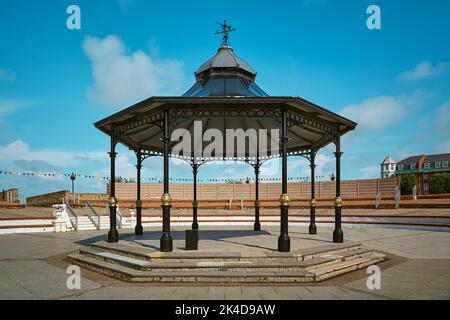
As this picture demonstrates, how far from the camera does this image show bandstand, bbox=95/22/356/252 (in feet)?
30.8

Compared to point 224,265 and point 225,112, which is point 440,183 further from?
point 224,265

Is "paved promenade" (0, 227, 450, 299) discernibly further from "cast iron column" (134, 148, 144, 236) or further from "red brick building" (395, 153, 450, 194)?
"red brick building" (395, 153, 450, 194)

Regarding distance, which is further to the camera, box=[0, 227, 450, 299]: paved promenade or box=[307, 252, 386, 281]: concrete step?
box=[307, 252, 386, 281]: concrete step

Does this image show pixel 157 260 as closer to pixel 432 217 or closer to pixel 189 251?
pixel 189 251

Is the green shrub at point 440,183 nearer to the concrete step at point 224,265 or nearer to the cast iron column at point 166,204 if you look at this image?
the concrete step at point 224,265

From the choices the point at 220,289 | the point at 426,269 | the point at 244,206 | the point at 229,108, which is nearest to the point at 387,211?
the point at 244,206

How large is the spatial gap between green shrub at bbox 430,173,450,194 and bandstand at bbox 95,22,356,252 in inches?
3052

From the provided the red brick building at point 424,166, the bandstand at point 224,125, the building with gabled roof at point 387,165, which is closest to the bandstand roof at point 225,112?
the bandstand at point 224,125

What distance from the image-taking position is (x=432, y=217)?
20422 millimetres

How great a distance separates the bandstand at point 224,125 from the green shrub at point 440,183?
254ft

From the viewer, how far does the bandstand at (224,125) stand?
30.8ft

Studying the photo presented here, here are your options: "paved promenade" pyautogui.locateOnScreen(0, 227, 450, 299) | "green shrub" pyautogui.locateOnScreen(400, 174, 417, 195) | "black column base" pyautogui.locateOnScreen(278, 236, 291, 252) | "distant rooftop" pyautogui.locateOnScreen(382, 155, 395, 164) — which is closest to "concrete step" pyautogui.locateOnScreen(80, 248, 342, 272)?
"black column base" pyautogui.locateOnScreen(278, 236, 291, 252)

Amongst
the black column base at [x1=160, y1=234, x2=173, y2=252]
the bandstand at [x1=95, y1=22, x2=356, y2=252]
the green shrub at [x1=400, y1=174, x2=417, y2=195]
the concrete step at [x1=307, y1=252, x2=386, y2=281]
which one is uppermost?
the bandstand at [x1=95, y1=22, x2=356, y2=252]
